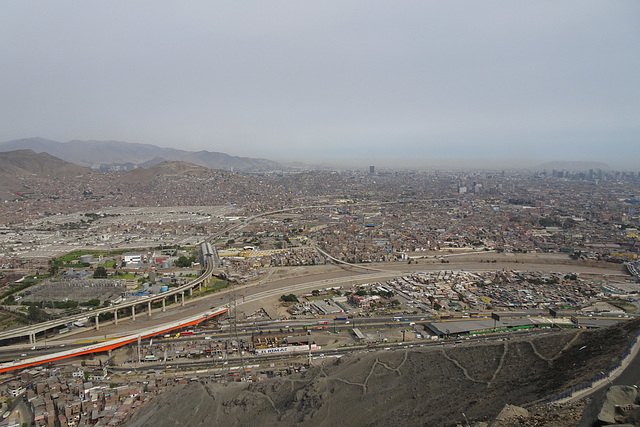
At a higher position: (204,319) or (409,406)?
(409,406)

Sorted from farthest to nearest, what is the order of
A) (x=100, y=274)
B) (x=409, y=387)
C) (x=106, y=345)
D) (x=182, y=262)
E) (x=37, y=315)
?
(x=182, y=262), (x=100, y=274), (x=37, y=315), (x=106, y=345), (x=409, y=387)

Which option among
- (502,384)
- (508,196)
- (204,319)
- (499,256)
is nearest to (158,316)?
(204,319)

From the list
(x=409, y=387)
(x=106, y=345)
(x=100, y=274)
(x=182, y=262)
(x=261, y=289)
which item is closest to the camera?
(x=409, y=387)

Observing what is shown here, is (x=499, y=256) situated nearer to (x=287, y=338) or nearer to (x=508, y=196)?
→ (x=287, y=338)

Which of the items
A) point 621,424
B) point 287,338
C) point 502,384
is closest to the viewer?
point 621,424

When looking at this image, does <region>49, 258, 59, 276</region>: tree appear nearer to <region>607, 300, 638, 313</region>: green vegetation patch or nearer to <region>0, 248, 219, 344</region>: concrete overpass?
<region>0, 248, 219, 344</region>: concrete overpass

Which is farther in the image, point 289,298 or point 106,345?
point 289,298

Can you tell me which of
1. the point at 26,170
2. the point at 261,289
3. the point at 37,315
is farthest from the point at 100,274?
the point at 26,170

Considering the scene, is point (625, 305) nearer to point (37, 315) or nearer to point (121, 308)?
point (121, 308)

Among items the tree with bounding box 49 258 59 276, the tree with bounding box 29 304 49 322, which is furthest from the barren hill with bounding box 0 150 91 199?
the tree with bounding box 29 304 49 322
